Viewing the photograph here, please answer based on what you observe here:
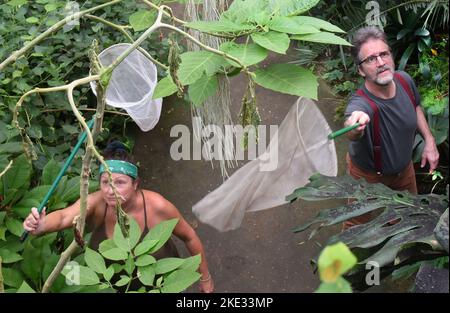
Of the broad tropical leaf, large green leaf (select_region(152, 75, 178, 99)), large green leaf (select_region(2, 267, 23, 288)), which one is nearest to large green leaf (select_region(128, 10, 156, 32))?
large green leaf (select_region(152, 75, 178, 99))

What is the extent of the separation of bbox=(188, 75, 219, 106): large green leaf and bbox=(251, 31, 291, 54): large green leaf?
0.71 ft

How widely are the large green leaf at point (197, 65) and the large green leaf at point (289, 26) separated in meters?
0.18

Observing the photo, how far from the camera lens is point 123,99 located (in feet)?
11.1

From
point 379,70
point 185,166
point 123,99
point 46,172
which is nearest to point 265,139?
point 185,166

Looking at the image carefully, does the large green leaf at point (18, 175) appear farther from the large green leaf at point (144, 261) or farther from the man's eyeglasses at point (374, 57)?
the man's eyeglasses at point (374, 57)

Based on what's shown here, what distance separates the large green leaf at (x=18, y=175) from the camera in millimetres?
2738

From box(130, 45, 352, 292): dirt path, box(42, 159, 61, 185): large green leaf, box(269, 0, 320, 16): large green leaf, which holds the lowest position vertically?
box(130, 45, 352, 292): dirt path

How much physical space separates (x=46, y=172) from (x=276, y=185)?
1100 millimetres

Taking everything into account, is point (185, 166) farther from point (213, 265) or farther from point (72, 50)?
point (72, 50)

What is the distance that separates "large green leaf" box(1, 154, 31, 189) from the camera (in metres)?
2.74

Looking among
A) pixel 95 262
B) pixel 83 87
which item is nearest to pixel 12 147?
pixel 83 87

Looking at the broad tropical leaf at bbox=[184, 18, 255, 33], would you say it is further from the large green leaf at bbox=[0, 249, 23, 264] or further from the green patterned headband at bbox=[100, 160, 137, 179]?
the large green leaf at bbox=[0, 249, 23, 264]

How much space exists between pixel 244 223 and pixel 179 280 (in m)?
1.80

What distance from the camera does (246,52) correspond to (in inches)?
66.0
